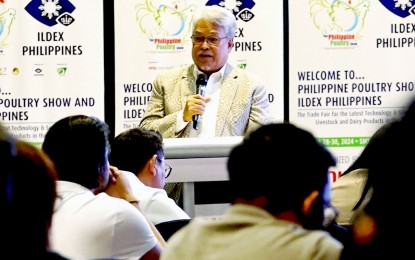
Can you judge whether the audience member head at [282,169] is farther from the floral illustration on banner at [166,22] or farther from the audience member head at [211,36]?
the floral illustration on banner at [166,22]

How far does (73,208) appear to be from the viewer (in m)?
2.70

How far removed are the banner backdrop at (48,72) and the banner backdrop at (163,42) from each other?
18cm

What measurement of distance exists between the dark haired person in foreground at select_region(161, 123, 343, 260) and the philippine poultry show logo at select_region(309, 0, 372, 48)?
520 cm

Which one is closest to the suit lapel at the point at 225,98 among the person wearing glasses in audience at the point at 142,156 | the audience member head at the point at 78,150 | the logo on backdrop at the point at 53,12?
the person wearing glasses in audience at the point at 142,156

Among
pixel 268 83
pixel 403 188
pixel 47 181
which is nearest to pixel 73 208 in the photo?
pixel 47 181

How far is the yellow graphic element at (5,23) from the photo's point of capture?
7.11 metres

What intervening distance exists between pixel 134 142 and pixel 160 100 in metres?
1.34

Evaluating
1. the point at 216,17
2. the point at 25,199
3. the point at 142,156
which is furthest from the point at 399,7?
the point at 25,199

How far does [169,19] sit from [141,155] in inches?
136

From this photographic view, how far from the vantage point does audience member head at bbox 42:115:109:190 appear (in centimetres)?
278

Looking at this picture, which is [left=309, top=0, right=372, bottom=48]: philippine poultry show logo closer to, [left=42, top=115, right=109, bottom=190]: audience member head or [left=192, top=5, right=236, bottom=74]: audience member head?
[left=192, top=5, right=236, bottom=74]: audience member head

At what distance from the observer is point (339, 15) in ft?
23.4

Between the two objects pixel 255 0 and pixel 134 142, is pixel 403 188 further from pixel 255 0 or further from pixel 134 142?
pixel 255 0

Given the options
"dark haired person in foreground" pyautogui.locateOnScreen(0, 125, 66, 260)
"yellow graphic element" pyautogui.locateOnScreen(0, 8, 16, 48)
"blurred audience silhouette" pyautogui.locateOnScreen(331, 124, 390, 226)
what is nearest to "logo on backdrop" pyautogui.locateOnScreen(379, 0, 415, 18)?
"yellow graphic element" pyautogui.locateOnScreen(0, 8, 16, 48)
